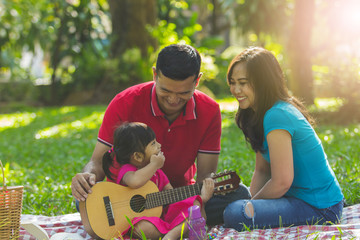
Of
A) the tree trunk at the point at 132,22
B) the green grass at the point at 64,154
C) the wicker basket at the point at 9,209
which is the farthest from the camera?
the tree trunk at the point at 132,22

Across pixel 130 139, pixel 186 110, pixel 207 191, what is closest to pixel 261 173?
pixel 207 191

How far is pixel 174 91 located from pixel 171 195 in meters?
0.74

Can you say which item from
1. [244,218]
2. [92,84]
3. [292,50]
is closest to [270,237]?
[244,218]

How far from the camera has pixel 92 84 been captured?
1345 cm

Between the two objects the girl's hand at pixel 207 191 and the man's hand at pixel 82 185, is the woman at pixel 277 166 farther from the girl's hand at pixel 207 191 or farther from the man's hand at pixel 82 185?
the man's hand at pixel 82 185

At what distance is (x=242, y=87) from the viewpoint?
3.10 metres

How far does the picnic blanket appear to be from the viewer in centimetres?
271

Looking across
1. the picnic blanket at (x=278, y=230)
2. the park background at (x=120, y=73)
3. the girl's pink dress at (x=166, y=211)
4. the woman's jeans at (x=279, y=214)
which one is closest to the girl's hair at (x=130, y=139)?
the girl's pink dress at (x=166, y=211)

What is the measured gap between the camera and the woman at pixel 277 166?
296 cm

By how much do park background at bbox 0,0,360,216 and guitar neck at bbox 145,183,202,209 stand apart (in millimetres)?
1260

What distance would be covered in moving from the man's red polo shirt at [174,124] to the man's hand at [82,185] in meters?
0.39

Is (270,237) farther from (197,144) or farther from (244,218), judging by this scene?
(197,144)

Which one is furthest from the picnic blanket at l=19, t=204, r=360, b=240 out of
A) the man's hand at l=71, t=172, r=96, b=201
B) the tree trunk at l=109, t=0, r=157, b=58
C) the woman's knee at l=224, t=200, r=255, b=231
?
the tree trunk at l=109, t=0, r=157, b=58

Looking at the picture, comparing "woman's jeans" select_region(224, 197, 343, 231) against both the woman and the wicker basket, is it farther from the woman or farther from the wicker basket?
the wicker basket
